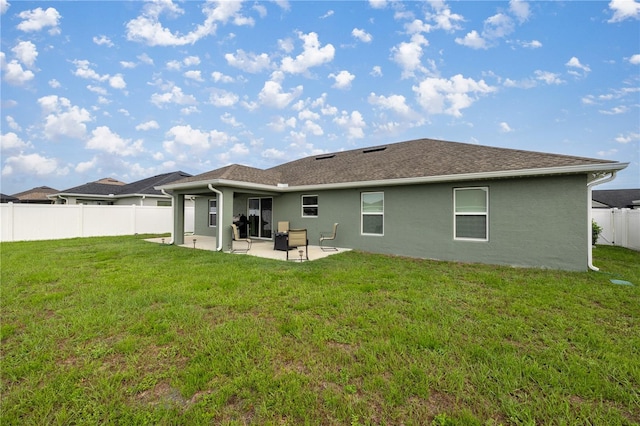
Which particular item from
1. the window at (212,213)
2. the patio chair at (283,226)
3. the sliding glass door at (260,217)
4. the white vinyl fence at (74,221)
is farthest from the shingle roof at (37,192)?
the patio chair at (283,226)

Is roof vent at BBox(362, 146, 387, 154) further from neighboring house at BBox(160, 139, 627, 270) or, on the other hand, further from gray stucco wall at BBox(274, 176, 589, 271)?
gray stucco wall at BBox(274, 176, 589, 271)

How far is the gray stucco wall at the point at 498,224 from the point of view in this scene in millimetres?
6918

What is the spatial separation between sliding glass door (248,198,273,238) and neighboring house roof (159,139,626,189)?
150 cm

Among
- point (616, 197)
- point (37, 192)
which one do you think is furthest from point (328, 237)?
point (37, 192)

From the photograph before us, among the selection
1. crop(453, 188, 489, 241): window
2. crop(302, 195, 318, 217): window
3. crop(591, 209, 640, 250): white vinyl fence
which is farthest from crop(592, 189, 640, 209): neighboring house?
crop(302, 195, 318, 217): window

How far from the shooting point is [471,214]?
8.18 m

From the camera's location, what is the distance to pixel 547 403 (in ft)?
7.20

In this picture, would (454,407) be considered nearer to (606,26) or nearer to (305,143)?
(606,26)

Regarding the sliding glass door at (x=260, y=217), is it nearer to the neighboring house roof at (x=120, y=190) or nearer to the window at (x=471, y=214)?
the window at (x=471, y=214)

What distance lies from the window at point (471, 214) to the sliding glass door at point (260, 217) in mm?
8016

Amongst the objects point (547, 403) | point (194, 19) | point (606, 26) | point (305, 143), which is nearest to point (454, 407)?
point (547, 403)

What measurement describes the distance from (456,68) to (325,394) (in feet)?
46.3

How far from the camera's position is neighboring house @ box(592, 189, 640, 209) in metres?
24.3

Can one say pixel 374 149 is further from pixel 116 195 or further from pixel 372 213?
pixel 116 195
